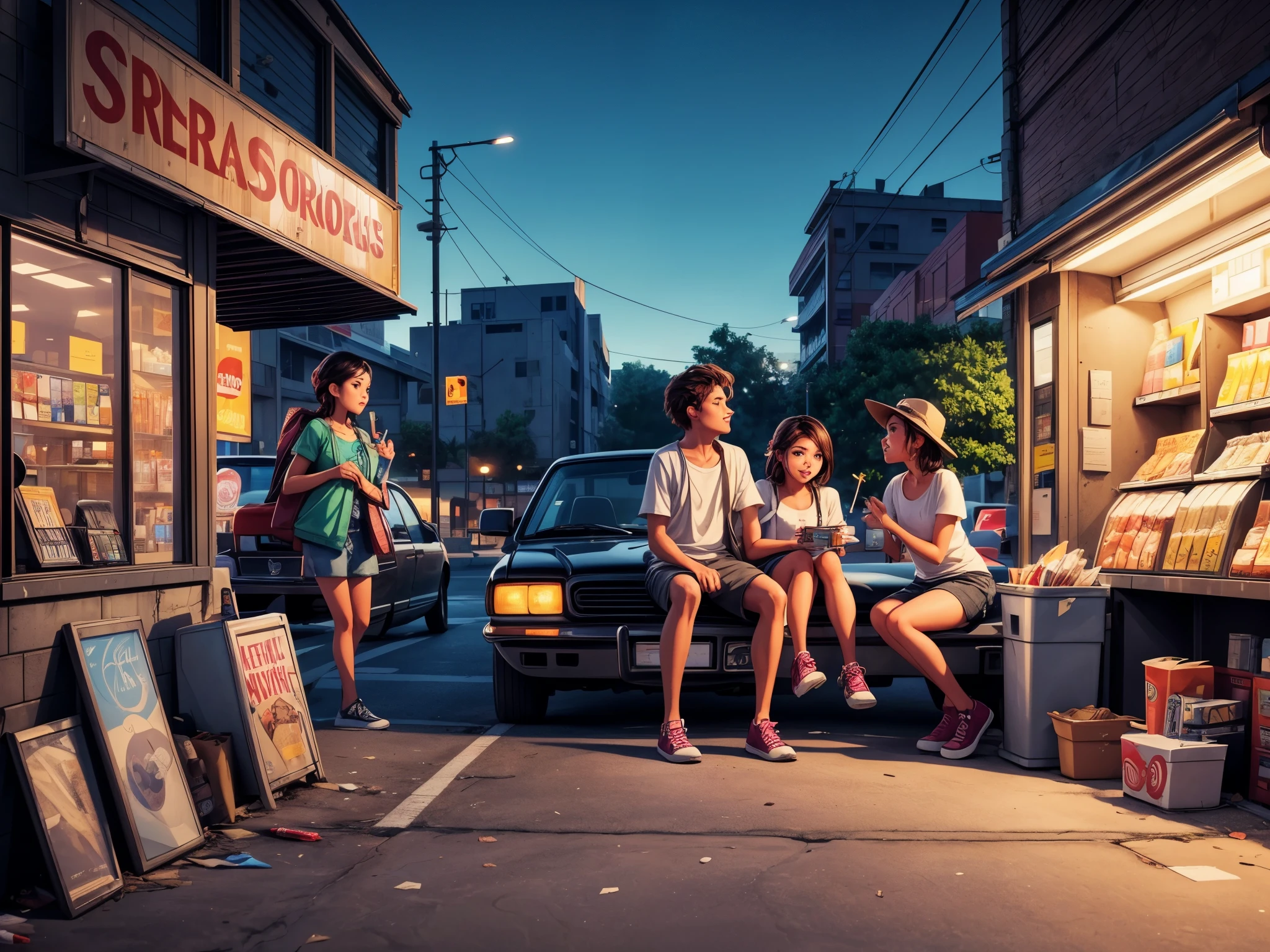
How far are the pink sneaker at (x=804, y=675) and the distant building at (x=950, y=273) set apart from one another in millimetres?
34525

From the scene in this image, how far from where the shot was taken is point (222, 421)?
14.9 m

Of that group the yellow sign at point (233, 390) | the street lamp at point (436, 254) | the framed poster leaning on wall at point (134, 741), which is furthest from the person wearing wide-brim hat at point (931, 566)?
the street lamp at point (436, 254)

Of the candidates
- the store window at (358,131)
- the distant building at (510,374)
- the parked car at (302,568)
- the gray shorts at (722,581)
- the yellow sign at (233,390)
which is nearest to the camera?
the gray shorts at (722,581)

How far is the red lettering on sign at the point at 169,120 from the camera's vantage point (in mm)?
4602

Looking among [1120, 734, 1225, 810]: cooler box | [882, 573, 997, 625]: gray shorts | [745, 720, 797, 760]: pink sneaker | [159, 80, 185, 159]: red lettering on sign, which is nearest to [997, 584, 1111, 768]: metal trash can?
[882, 573, 997, 625]: gray shorts

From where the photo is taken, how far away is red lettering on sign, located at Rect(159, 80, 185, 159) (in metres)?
4.60

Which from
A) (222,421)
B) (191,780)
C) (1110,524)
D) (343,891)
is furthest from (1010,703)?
(222,421)

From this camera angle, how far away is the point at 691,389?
5.46m

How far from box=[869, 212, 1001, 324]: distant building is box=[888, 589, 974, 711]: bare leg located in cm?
3423

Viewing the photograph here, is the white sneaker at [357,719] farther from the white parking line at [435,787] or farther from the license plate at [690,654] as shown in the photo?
the license plate at [690,654]

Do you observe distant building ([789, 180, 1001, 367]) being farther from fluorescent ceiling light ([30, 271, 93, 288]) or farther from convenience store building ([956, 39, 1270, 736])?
fluorescent ceiling light ([30, 271, 93, 288])

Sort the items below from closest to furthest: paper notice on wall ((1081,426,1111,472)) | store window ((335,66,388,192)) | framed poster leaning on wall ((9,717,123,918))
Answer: framed poster leaning on wall ((9,717,123,918)) < paper notice on wall ((1081,426,1111,472)) < store window ((335,66,388,192))

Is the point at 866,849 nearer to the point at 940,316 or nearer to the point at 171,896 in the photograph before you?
the point at 171,896

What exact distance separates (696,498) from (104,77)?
10.5 feet
